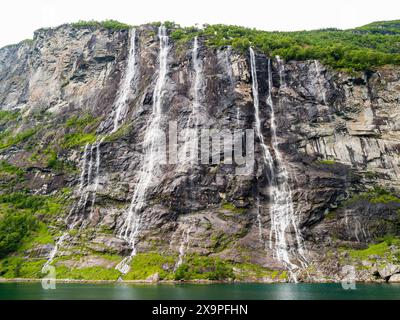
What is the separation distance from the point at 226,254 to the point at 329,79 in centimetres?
3501

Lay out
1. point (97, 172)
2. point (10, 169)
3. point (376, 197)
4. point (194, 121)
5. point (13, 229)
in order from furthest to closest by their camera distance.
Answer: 1. point (10, 169)
2. point (194, 121)
3. point (97, 172)
4. point (13, 229)
5. point (376, 197)

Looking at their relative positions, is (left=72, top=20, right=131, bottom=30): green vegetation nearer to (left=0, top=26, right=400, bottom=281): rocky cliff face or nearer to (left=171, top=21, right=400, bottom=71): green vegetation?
(left=0, top=26, right=400, bottom=281): rocky cliff face

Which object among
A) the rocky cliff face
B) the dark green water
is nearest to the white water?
the rocky cliff face

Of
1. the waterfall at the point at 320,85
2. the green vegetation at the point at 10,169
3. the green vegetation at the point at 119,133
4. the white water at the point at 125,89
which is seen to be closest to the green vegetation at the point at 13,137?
the green vegetation at the point at 10,169

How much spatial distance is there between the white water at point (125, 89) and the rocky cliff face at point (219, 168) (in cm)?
68

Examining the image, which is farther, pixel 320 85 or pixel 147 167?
pixel 320 85

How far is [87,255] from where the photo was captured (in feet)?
190

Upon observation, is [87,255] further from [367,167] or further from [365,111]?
[365,111]

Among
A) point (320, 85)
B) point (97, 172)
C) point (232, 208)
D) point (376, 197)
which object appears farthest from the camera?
point (320, 85)

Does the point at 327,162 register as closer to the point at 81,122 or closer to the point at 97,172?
the point at 97,172

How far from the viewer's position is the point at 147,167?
68.1 m

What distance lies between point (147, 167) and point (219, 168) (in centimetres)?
1108

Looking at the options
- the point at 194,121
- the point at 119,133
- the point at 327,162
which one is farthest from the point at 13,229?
the point at 327,162
